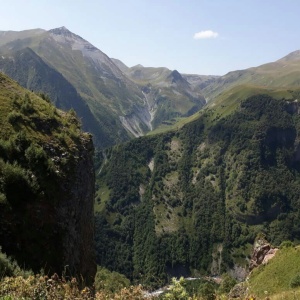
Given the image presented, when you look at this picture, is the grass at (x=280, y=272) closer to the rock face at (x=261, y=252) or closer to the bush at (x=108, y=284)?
the rock face at (x=261, y=252)

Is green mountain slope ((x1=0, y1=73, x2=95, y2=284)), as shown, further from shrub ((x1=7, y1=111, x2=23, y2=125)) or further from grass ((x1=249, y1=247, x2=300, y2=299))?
grass ((x1=249, y1=247, x2=300, y2=299))

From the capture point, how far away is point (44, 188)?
105 ft

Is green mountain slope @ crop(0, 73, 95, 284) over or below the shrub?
below

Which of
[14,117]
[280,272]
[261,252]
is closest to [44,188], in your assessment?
[14,117]

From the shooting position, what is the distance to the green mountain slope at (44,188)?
27422 mm

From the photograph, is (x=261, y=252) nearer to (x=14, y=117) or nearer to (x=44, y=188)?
(x=44, y=188)

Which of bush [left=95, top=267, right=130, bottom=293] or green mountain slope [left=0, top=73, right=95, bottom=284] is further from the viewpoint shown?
green mountain slope [left=0, top=73, right=95, bottom=284]

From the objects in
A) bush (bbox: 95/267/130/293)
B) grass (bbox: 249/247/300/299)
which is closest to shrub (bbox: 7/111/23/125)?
bush (bbox: 95/267/130/293)

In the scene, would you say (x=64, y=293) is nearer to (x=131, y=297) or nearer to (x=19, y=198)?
(x=131, y=297)

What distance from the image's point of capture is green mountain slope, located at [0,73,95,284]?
2742 cm

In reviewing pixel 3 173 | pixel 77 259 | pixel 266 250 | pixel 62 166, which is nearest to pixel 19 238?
pixel 3 173

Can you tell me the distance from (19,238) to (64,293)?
16.8m

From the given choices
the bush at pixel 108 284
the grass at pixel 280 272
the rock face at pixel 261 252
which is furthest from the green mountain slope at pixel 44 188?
the rock face at pixel 261 252

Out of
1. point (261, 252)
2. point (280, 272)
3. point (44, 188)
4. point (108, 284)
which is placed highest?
point (44, 188)
